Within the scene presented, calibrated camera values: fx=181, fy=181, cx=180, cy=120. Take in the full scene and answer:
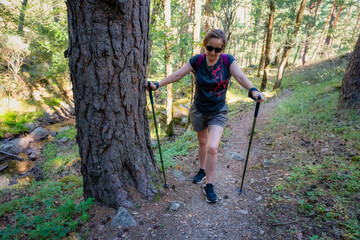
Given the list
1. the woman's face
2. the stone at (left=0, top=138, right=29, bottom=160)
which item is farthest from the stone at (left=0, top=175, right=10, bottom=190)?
the woman's face

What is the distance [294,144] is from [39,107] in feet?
49.6

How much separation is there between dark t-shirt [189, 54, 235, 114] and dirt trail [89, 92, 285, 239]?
4.51 feet

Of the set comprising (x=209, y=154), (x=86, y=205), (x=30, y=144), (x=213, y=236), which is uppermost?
(x=209, y=154)

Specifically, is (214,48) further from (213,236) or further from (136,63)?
(213,236)

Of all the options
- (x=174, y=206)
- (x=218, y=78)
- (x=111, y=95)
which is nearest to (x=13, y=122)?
(x=111, y=95)

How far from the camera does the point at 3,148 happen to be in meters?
8.18

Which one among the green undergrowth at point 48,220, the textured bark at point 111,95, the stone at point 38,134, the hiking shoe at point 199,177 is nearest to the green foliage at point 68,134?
the stone at point 38,134

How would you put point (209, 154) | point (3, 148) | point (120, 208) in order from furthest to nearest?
point (3, 148) < point (209, 154) < point (120, 208)

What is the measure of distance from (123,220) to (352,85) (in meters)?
6.16

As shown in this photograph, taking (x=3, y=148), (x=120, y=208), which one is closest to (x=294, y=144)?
(x=120, y=208)

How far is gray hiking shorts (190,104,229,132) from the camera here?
2.77 meters

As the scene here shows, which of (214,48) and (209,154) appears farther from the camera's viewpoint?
(209,154)

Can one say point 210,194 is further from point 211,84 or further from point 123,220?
point 211,84

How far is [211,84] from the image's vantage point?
8.54 feet
